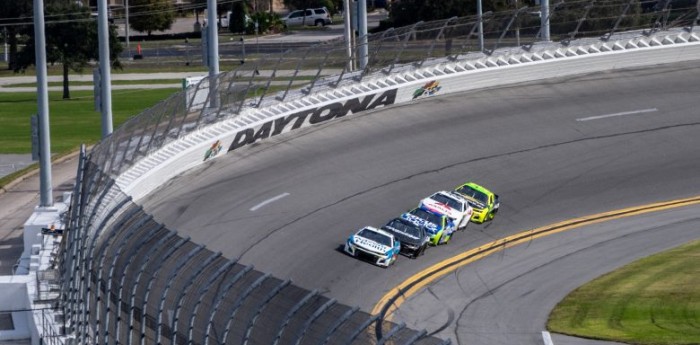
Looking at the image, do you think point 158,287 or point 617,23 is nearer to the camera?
point 158,287

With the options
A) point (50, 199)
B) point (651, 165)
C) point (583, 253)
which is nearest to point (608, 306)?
point (583, 253)

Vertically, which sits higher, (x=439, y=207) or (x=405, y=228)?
(x=439, y=207)

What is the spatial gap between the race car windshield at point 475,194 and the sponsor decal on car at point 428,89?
10603mm

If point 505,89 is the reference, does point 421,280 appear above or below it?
below

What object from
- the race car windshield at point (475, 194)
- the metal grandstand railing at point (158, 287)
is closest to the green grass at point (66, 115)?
the race car windshield at point (475, 194)

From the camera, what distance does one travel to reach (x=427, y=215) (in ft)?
101

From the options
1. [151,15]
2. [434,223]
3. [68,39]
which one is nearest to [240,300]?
[434,223]

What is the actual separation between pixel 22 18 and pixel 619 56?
53859 mm

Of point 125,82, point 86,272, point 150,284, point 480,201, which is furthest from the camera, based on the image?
point 125,82

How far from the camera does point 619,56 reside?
4591cm

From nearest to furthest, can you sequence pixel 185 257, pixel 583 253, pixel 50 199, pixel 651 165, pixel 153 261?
pixel 185 257
pixel 153 261
pixel 583 253
pixel 50 199
pixel 651 165

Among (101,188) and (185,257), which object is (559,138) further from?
(185,257)

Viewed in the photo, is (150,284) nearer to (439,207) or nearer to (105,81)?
(439,207)

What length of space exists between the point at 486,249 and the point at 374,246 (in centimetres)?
288
